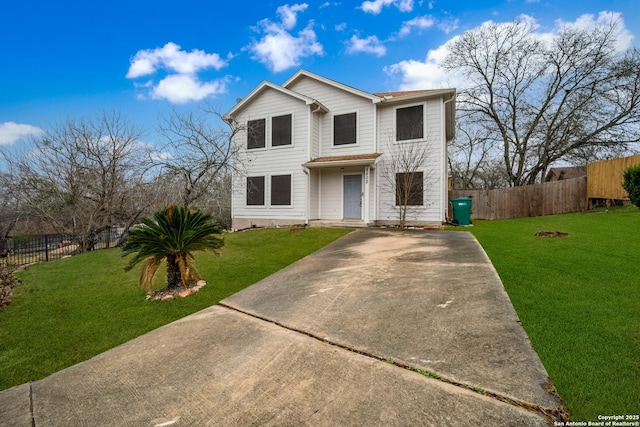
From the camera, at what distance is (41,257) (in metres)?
12.0

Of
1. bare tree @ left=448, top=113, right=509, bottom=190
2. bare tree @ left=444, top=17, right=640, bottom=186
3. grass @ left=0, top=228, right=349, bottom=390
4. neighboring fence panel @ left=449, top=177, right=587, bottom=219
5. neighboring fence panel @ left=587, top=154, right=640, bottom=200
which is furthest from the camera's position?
bare tree @ left=448, top=113, right=509, bottom=190

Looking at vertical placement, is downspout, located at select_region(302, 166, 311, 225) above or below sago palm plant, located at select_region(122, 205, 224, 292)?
above

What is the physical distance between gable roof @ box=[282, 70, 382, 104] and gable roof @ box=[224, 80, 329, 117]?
32.2 inches

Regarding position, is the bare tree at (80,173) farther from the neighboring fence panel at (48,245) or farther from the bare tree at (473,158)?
the bare tree at (473,158)

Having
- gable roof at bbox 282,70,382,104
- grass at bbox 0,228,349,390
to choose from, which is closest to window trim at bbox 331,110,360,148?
gable roof at bbox 282,70,382,104

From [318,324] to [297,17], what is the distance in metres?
14.2

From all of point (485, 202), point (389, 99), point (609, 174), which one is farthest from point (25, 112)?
point (609, 174)

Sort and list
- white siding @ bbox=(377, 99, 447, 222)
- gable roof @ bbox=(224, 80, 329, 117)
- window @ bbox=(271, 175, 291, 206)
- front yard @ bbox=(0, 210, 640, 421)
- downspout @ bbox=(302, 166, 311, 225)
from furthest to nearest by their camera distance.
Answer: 1. window @ bbox=(271, 175, 291, 206)
2. downspout @ bbox=(302, 166, 311, 225)
3. gable roof @ bbox=(224, 80, 329, 117)
4. white siding @ bbox=(377, 99, 447, 222)
5. front yard @ bbox=(0, 210, 640, 421)

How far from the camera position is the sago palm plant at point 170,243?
4.78 metres

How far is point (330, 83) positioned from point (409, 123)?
3764 millimetres

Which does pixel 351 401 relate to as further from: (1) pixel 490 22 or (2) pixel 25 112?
(1) pixel 490 22

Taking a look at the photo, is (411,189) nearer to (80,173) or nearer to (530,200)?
(530,200)

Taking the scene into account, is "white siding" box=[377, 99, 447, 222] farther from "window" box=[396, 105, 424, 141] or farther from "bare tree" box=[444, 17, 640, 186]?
"bare tree" box=[444, 17, 640, 186]

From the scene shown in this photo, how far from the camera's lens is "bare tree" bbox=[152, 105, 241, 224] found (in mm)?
9844
